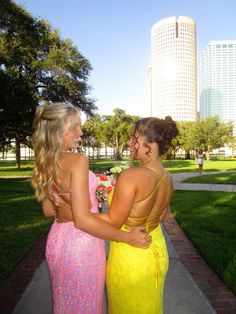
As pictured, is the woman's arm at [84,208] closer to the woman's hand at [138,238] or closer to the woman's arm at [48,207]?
the woman's hand at [138,238]

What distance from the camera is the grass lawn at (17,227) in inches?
257

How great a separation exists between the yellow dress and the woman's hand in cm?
6

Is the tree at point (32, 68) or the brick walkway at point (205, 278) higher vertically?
the tree at point (32, 68)

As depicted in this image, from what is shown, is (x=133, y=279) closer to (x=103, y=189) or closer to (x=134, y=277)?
(x=134, y=277)

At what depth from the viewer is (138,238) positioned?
7.72 ft

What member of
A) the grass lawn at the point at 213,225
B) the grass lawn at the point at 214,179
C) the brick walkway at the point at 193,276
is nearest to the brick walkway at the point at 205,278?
the brick walkway at the point at 193,276

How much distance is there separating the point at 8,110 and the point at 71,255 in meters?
23.0

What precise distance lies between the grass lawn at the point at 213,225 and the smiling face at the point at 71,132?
142 inches

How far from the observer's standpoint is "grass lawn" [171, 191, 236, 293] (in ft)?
19.6

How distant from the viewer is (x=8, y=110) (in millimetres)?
23922

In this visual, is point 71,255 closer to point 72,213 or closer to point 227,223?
point 72,213

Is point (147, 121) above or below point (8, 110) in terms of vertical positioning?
below

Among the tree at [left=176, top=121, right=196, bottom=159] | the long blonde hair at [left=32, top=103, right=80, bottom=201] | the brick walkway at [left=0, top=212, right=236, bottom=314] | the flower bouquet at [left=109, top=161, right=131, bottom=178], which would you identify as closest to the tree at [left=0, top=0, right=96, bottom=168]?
the brick walkway at [left=0, top=212, right=236, bottom=314]

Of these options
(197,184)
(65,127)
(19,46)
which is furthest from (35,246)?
(19,46)
